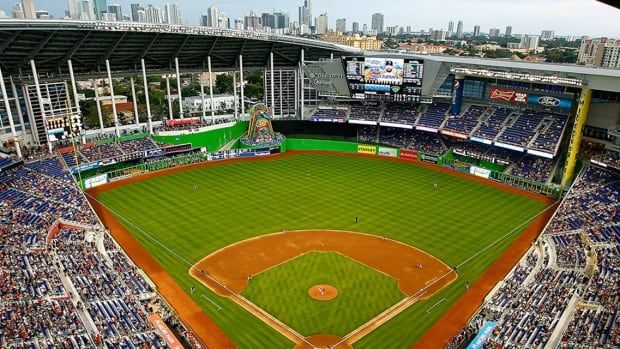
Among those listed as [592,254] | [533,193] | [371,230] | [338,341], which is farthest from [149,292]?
[533,193]

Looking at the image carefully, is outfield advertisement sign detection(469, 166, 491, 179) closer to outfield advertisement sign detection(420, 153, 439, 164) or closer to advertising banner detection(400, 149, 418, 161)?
outfield advertisement sign detection(420, 153, 439, 164)

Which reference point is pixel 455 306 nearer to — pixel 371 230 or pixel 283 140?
pixel 371 230

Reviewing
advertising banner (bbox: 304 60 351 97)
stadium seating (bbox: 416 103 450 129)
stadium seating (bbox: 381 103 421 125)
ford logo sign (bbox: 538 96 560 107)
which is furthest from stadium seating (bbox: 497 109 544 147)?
advertising banner (bbox: 304 60 351 97)

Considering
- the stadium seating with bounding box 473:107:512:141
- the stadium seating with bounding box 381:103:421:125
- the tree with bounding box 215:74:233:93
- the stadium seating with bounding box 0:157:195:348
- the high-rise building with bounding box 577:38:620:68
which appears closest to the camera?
the stadium seating with bounding box 0:157:195:348

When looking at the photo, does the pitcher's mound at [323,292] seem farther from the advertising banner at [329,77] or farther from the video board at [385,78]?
the advertising banner at [329,77]

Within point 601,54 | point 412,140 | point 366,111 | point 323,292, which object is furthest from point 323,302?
point 601,54

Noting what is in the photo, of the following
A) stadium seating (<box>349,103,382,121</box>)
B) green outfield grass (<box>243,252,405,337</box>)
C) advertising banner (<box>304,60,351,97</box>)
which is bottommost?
green outfield grass (<box>243,252,405,337</box>)
